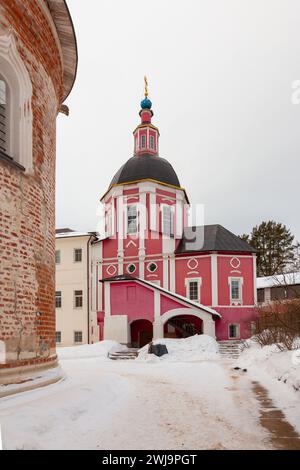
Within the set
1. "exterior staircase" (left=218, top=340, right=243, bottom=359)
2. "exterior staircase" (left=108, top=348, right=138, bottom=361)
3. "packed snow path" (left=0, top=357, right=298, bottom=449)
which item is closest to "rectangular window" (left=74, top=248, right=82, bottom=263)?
"exterior staircase" (left=108, top=348, right=138, bottom=361)

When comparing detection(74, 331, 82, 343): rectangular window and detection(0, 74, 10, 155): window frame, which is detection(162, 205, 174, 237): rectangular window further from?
detection(0, 74, 10, 155): window frame

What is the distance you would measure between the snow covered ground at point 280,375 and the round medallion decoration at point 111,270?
12.9 meters

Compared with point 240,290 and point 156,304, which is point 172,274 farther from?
point 240,290

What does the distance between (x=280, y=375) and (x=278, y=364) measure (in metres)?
1.22

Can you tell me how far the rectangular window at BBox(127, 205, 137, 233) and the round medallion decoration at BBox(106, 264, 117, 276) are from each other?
2.56 meters

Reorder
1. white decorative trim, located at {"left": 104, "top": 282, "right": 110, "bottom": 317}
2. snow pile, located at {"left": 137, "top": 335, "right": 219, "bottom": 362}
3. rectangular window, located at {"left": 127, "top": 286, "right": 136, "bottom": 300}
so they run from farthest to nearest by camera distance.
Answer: white decorative trim, located at {"left": 104, "top": 282, "right": 110, "bottom": 317} → rectangular window, located at {"left": 127, "top": 286, "right": 136, "bottom": 300} → snow pile, located at {"left": 137, "top": 335, "right": 219, "bottom": 362}

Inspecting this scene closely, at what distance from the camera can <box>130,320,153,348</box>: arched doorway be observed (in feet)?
80.5

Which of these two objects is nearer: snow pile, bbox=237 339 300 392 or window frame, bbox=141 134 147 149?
snow pile, bbox=237 339 300 392

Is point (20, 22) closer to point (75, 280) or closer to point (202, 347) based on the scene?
point (202, 347)

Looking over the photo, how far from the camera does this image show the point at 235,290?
2472 cm

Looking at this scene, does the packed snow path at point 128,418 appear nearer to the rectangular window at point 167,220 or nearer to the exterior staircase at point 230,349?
the exterior staircase at point 230,349

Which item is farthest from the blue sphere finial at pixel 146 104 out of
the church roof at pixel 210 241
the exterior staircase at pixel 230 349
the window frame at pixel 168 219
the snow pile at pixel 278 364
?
the snow pile at pixel 278 364

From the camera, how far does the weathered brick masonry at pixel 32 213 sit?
19.6ft
